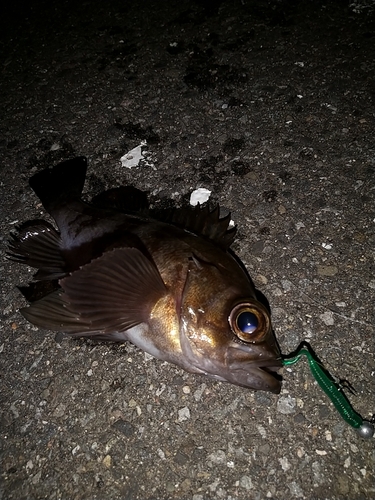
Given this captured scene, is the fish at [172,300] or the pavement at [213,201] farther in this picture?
the pavement at [213,201]

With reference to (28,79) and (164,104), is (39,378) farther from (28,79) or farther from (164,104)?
(28,79)

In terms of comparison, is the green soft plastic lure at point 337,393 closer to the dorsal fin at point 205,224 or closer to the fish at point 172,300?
the fish at point 172,300

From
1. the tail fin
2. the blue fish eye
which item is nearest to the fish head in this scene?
the blue fish eye

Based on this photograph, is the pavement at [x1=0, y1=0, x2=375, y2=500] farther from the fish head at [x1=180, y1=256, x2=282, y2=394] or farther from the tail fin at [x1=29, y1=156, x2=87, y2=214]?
the fish head at [x1=180, y1=256, x2=282, y2=394]

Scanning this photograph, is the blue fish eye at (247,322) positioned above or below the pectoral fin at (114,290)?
below

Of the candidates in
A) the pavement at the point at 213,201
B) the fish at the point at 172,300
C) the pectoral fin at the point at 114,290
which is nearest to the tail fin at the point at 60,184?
the pavement at the point at 213,201

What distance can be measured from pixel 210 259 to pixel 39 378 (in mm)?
1365

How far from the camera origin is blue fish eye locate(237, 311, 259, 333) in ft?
6.27

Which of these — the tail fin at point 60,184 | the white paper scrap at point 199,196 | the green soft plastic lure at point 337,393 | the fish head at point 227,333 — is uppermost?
the tail fin at point 60,184

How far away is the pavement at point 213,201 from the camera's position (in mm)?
2223

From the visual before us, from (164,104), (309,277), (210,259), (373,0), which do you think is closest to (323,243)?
(309,277)

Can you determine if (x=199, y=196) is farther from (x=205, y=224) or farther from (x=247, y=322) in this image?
(x=247, y=322)

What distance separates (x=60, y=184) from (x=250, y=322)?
197 cm

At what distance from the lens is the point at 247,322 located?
1913 millimetres
